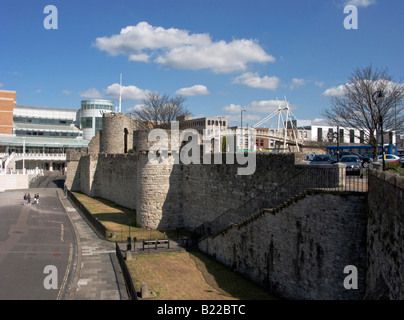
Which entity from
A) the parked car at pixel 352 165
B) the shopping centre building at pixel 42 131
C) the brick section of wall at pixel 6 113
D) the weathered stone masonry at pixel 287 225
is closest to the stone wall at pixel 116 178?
the weathered stone masonry at pixel 287 225

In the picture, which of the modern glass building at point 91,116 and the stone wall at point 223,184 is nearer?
the stone wall at point 223,184

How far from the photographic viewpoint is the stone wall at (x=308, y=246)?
10.9 metres

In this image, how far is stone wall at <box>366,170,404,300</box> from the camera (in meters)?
7.61

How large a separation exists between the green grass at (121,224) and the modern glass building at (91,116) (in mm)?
54609

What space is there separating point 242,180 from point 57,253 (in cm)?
1102

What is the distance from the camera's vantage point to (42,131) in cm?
8388

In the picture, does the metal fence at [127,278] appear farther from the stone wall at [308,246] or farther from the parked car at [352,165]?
the parked car at [352,165]

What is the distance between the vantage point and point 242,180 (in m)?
19.0

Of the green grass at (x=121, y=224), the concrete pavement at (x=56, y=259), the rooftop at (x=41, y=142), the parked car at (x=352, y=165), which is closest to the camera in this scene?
the concrete pavement at (x=56, y=259)

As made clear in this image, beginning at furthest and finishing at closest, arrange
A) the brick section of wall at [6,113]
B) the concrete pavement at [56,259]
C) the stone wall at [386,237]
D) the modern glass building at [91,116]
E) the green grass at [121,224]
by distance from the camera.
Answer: the modern glass building at [91,116]
the brick section of wall at [6,113]
the green grass at [121,224]
the concrete pavement at [56,259]
the stone wall at [386,237]

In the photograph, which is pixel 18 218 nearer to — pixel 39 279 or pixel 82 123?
pixel 39 279

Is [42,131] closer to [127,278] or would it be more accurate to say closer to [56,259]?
[56,259]

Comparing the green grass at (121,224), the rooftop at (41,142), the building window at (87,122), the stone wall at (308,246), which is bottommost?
the green grass at (121,224)
